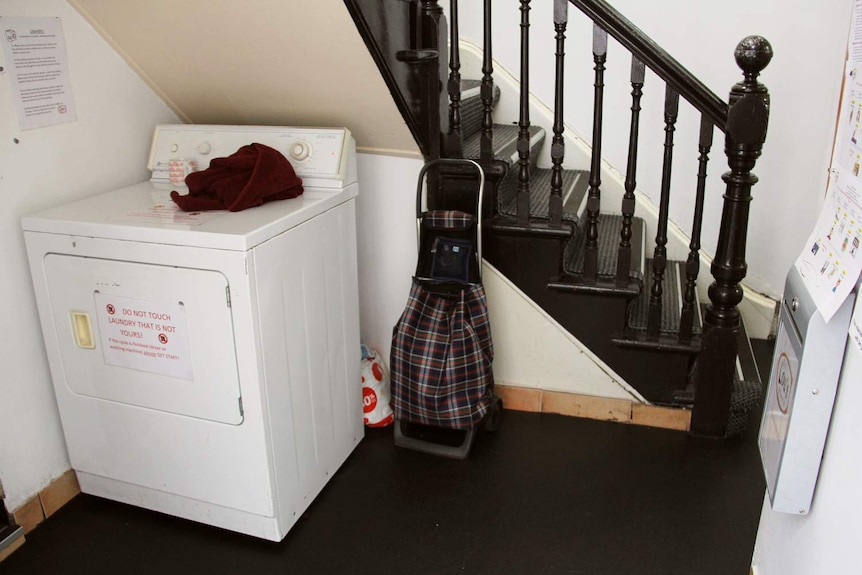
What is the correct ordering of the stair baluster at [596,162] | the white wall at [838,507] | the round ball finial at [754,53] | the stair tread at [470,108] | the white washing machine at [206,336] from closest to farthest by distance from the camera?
the white wall at [838,507] → the white washing machine at [206,336] → the round ball finial at [754,53] → the stair baluster at [596,162] → the stair tread at [470,108]

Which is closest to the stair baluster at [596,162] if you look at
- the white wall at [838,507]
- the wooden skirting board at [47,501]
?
the white wall at [838,507]

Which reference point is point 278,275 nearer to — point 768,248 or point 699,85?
point 699,85

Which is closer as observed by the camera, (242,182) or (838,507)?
(838,507)

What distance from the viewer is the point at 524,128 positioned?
2.29 m

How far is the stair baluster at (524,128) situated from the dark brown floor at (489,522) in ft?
2.78

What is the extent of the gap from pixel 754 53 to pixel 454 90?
0.89 metres

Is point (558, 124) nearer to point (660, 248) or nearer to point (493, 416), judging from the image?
point (660, 248)

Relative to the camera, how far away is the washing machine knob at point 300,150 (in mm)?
2160

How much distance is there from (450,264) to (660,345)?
2.61 ft

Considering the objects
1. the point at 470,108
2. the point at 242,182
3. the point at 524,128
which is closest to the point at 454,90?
the point at 524,128

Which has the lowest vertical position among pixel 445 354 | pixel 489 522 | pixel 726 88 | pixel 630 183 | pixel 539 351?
pixel 489 522

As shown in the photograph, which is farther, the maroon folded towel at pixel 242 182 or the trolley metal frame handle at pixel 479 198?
the trolley metal frame handle at pixel 479 198

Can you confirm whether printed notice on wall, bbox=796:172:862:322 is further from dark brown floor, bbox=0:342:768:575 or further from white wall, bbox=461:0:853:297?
white wall, bbox=461:0:853:297

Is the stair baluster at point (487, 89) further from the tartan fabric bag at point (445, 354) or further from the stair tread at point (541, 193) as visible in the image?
the tartan fabric bag at point (445, 354)
